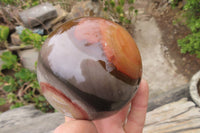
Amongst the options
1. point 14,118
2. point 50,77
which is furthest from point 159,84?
point 50,77

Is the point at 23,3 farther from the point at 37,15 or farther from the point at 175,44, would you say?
the point at 175,44

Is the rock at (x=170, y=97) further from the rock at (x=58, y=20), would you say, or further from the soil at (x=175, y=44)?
the rock at (x=58, y=20)

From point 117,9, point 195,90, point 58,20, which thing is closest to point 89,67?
point 195,90

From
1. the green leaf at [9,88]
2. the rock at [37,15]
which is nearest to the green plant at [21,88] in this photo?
the green leaf at [9,88]

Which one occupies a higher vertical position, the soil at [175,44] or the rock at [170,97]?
the soil at [175,44]

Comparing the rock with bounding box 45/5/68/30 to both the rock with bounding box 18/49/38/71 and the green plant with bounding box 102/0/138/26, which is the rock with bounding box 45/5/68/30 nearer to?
the rock with bounding box 18/49/38/71

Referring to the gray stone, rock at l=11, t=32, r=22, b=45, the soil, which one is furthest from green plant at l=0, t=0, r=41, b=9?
the gray stone
